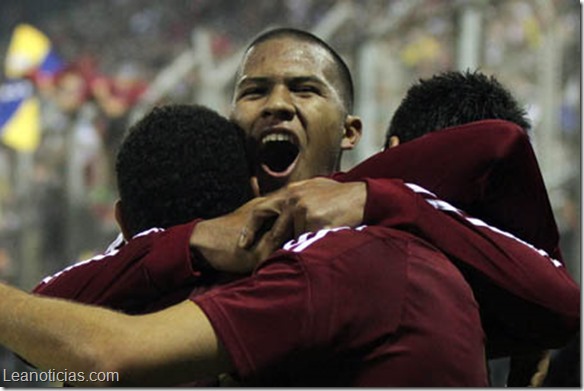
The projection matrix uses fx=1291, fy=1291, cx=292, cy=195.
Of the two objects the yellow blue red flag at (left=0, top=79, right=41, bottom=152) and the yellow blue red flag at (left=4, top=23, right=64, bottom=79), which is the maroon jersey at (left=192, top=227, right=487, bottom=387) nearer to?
the yellow blue red flag at (left=0, top=79, right=41, bottom=152)

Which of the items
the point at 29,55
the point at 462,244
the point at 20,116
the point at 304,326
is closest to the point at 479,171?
the point at 462,244

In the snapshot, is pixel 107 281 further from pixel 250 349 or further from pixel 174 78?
pixel 174 78

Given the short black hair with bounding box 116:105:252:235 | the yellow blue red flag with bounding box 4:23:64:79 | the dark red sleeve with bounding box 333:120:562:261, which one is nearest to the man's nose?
the short black hair with bounding box 116:105:252:235

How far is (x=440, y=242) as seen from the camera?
5.35ft

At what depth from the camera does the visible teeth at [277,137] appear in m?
2.07

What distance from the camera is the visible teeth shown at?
2.07 meters

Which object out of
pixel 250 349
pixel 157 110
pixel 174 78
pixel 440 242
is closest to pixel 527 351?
pixel 440 242

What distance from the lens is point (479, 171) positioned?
5.54 ft

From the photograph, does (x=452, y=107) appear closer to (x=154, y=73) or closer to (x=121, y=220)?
(x=121, y=220)

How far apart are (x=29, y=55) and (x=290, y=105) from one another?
794 centimetres

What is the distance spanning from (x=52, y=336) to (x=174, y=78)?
26.3 ft

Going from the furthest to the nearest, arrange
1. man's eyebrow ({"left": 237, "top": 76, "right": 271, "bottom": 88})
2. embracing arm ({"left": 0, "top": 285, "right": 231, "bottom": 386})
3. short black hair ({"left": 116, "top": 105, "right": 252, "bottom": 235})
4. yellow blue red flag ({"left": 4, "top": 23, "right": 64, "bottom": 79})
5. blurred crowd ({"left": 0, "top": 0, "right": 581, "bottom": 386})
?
yellow blue red flag ({"left": 4, "top": 23, "right": 64, "bottom": 79}), blurred crowd ({"left": 0, "top": 0, "right": 581, "bottom": 386}), man's eyebrow ({"left": 237, "top": 76, "right": 271, "bottom": 88}), short black hair ({"left": 116, "top": 105, "right": 252, "bottom": 235}), embracing arm ({"left": 0, "top": 285, "right": 231, "bottom": 386})

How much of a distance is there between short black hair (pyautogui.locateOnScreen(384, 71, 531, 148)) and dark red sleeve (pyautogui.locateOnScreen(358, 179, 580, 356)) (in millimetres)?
366

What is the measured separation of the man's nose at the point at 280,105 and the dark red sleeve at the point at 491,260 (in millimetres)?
457
